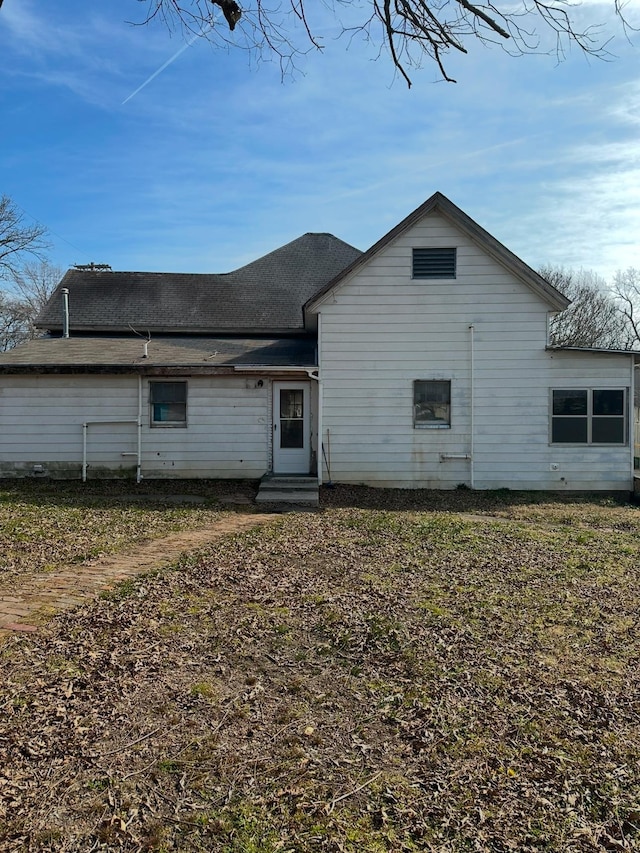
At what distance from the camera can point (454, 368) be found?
42.7 feet

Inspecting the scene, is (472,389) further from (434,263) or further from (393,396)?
(434,263)

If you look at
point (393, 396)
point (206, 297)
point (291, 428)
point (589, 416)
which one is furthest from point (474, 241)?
point (206, 297)

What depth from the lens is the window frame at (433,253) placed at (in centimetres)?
1297

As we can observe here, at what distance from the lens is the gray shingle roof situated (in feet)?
42.3

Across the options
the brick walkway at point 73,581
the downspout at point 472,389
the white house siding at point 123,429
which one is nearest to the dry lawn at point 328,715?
the brick walkway at point 73,581

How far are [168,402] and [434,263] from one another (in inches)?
271

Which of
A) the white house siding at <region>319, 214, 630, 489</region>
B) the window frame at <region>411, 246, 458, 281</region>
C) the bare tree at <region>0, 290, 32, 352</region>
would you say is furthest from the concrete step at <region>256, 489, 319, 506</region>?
the bare tree at <region>0, 290, 32, 352</region>

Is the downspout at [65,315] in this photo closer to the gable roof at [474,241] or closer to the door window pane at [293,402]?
the door window pane at [293,402]

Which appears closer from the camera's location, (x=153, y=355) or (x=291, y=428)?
(x=291, y=428)

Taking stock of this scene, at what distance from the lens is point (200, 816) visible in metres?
2.58

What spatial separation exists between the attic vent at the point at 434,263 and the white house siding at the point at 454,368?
0.52 ft

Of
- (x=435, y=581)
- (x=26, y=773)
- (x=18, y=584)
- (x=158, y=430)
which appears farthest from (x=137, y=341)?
(x=26, y=773)

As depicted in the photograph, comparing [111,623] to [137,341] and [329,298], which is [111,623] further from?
[137,341]

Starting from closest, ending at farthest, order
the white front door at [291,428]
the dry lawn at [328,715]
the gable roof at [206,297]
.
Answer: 1. the dry lawn at [328,715]
2. the white front door at [291,428]
3. the gable roof at [206,297]
